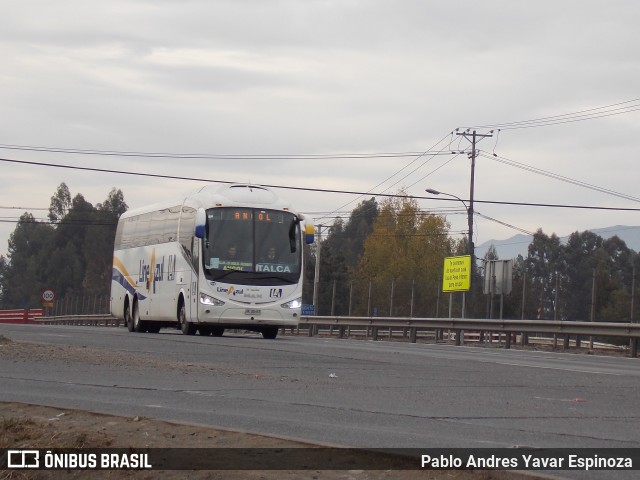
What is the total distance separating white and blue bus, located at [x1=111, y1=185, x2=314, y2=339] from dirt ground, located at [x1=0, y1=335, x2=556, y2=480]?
1591cm

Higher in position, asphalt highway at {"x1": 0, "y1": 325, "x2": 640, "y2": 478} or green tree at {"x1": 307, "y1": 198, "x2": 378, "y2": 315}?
green tree at {"x1": 307, "y1": 198, "x2": 378, "y2": 315}

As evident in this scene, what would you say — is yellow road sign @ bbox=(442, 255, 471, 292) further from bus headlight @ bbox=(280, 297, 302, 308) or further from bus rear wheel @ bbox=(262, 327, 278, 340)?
bus headlight @ bbox=(280, 297, 302, 308)

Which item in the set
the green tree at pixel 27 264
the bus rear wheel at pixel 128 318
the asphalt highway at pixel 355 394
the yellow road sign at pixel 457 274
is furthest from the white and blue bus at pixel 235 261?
the green tree at pixel 27 264

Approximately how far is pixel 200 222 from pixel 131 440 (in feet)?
59.0

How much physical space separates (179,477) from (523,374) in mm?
9091

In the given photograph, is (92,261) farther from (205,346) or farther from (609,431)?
(609,431)

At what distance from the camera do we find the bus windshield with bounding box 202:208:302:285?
2609 centimetres

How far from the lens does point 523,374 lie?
15406 mm

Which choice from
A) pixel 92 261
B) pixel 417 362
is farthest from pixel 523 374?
pixel 92 261

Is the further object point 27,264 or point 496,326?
point 27,264

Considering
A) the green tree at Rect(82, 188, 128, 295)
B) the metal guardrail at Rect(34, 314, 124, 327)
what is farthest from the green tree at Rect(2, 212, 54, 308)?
the metal guardrail at Rect(34, 314, 124, 327)

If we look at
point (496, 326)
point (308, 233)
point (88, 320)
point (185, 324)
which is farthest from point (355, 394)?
point (88, 320)

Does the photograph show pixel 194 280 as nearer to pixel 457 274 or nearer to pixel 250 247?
pixel 250 247

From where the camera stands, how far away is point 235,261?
2612 cm
